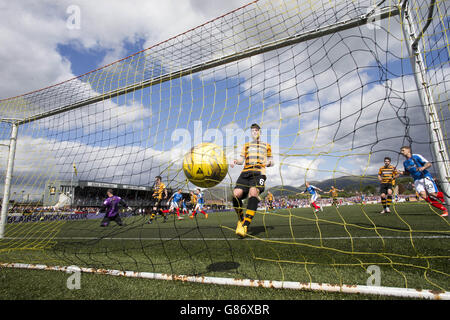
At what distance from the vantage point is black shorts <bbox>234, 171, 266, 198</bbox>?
159 inches

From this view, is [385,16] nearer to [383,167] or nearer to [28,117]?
[383,167]

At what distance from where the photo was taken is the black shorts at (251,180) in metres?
4.04

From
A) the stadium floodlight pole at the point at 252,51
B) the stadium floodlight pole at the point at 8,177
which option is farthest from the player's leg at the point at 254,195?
the stadium floodlight pole at the point at 8,177

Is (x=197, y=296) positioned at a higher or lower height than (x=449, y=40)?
lower

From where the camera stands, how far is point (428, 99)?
3041 millimetres

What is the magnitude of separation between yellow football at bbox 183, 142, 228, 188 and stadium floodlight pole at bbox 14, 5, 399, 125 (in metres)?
1.94

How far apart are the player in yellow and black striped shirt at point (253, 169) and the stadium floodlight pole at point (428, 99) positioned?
2.24 meters

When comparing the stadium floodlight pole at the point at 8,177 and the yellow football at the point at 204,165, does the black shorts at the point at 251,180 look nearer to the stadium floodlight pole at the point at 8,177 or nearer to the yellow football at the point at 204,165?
the yellow football at the point at 204,165

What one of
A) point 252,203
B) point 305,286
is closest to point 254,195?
point 252,203

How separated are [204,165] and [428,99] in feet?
9.61
